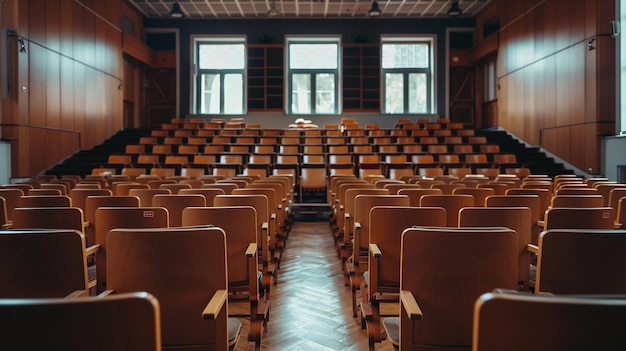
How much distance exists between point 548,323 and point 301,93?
1473 centimetres

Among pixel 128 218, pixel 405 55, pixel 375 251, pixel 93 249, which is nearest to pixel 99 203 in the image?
pixel 128 218

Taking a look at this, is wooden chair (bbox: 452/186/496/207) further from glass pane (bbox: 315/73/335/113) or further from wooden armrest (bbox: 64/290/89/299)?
glass pane (bbox: 315/73/335/113)

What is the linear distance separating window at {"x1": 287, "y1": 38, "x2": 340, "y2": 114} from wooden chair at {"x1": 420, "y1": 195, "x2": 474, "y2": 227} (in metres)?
12.5

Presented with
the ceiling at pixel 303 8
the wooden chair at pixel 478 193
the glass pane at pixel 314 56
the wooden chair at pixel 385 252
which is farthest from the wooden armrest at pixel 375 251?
the glass pane at pixel 314 56

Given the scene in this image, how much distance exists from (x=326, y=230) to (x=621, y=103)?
6098 millimetres

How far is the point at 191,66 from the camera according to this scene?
15.0m

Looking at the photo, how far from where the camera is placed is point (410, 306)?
1.47m

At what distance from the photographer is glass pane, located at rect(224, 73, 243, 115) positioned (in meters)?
15.3

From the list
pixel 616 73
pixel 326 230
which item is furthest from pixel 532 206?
pixel 616 73

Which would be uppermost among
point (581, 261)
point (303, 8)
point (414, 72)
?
point (303, 8)

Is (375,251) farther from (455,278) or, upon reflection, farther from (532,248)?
(532,248)

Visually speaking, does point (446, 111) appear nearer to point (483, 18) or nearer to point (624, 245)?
point (483, 18)

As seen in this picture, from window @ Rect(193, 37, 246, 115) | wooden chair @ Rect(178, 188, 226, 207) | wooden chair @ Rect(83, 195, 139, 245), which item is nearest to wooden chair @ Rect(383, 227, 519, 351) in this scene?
wooden chair @ Rect(83, 195, 139, 245)

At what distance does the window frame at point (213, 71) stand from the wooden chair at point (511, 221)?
13.3 metres
